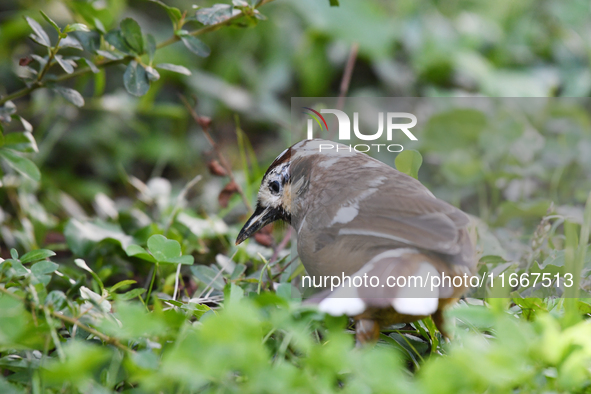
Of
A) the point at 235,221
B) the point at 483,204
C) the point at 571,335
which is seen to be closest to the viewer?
the point at 571,335

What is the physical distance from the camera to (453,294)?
1309mm

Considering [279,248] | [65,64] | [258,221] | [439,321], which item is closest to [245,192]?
[279,248]

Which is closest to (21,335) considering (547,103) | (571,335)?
(571,335)

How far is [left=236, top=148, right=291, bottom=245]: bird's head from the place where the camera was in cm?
176

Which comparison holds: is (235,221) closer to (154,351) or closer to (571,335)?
(154,351)

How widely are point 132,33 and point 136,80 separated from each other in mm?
151

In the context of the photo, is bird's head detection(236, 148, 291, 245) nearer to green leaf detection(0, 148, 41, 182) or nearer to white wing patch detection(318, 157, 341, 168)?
white wing patch detection(318, 157, 341, 168)

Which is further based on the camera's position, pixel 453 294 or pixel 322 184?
pixel 322 184

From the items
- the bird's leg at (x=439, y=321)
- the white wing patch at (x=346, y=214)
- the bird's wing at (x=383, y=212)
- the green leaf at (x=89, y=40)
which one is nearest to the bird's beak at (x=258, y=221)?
the bird's wing at (x=383, y=212)

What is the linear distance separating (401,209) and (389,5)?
14.2ft

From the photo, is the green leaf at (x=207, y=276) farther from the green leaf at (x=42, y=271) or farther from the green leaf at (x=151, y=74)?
the green leaf at (x=151, y=74)

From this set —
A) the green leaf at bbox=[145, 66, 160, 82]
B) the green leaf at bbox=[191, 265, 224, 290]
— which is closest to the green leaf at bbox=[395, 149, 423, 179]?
the green leaf at bbox=[191, 265, 224, 290]

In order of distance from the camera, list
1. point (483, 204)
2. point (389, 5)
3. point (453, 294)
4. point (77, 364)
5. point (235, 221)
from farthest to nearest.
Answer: point (389, 5) < point (235, 221) < point (483, 204) < point (453, 294) < point (77, 364)

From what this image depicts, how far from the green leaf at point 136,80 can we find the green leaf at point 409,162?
0.85m
